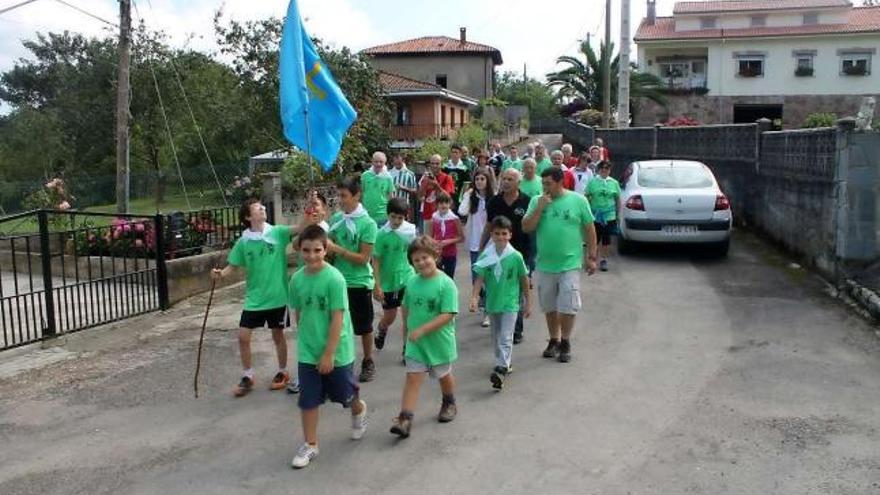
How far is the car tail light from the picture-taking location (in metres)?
11.8

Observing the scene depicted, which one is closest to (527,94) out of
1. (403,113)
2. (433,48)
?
(433,48)

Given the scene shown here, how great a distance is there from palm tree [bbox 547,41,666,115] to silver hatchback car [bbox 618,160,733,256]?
3193 cm

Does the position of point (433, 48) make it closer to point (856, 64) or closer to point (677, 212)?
point (856, 64)

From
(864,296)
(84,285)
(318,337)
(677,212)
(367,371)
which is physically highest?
(677,212)

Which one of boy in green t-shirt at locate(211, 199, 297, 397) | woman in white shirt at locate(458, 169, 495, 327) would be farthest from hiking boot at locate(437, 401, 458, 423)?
woman in white shirt at locate(458, 169, 495, 327)

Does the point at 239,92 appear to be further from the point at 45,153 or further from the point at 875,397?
the point at 875,397

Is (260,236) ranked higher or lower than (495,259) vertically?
higher

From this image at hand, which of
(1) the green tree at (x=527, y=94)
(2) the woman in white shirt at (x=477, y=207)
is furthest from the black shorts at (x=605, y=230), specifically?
(1) the green tree at (x=527, y=94)

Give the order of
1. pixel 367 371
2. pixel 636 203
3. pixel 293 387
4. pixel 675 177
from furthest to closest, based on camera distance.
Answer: pixel 675 177, pixel 636 203, pixel 367 371, pixel 293 387

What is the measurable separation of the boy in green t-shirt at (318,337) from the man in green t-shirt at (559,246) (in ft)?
8.50

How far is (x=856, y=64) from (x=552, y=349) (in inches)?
1799

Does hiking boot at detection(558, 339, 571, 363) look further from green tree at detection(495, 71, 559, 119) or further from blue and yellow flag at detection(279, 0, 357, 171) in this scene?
green tree at detection(495, 71, 559, 119)

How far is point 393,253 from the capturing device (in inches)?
265

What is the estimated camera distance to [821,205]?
10.0 m
